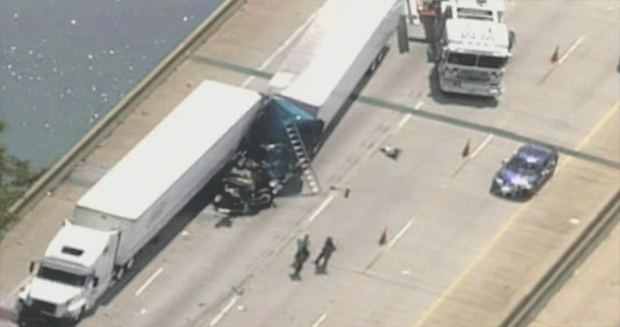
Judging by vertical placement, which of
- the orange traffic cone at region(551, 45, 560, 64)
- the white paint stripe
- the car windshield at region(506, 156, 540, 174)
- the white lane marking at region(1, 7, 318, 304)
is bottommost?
the orange traffic cone at region(551, 45, 560, 64)

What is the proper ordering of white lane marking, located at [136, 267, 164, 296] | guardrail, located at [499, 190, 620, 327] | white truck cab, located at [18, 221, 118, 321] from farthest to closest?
1. white lane marking, located at [136, 267, 164, 296]
2. guardrail, located at [499, 190, 620, 327]
3. white truck cab, located at [18, 221, 118, 321]

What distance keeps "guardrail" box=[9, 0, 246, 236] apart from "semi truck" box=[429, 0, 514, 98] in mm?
10714

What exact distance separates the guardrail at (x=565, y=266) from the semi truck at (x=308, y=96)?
1059 cm

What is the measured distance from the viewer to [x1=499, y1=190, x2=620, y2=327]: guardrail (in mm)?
74812

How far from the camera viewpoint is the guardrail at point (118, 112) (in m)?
79.8

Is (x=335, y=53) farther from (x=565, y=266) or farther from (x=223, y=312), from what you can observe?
(x=223, y=312)

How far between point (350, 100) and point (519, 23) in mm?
10922

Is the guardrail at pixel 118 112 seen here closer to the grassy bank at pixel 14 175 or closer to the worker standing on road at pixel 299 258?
the grassy bank at pixel 14 175

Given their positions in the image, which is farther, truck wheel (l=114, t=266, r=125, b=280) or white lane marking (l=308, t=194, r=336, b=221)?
white lane marking (l=308, t=194, r=336, b=221)

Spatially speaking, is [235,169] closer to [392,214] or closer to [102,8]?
[392,214]

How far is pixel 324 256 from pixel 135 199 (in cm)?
772

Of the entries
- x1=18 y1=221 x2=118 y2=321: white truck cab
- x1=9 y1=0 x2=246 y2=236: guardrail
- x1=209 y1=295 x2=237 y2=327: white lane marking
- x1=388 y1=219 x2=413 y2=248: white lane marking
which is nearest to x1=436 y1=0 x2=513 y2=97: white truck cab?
x1=388 y1=219 x2=413 y2=248: white lane marking

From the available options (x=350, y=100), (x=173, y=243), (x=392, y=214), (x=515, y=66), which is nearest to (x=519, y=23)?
(x=515, y=66)

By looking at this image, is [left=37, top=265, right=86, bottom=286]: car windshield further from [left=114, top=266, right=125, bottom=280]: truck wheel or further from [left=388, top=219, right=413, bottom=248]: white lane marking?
[left=388, top=219, right=413, bottom=248]: white lane marking
